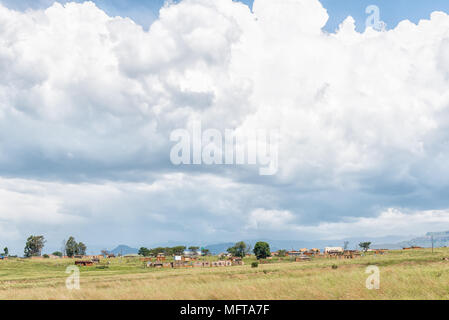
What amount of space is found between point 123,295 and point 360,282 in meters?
13.7

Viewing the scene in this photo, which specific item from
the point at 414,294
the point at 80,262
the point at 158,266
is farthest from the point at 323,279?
the point at 80,262

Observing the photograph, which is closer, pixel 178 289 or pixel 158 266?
pixel 178 289

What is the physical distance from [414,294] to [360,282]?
318 centimetres

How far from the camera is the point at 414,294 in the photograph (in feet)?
77.8

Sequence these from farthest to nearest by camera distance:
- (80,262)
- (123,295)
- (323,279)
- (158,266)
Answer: (80,262) → (158,266) → (323,279) → (123,295)

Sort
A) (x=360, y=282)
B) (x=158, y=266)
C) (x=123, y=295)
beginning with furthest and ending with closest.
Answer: (x=158, y=266) < (x=360, y=282) < (x=123, y=295)

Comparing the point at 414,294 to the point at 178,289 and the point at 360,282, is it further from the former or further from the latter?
the point at 178,289

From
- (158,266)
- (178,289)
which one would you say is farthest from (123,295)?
(158,266)

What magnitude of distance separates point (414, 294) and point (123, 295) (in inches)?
612
